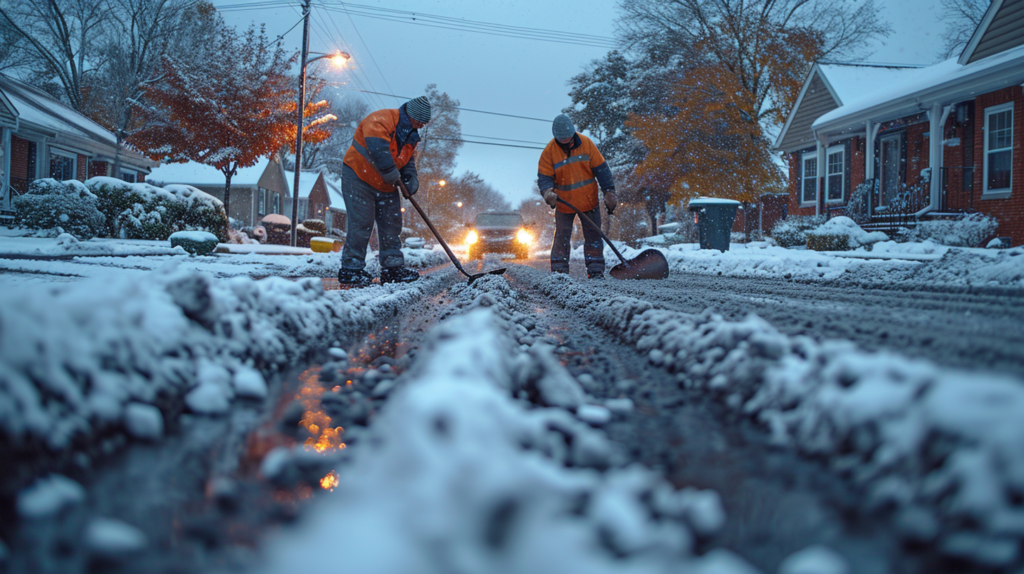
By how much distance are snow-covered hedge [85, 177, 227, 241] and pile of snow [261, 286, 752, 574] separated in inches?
541

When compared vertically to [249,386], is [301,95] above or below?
above

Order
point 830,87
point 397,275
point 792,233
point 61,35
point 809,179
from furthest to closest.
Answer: point 61,35 → point 809,179 → point 830,87 → point 792,233 → point 397,275

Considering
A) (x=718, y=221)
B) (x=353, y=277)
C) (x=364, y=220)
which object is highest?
(x=718, y=221)

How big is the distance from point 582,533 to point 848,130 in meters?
18.5

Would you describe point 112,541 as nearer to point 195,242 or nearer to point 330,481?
point 330,481

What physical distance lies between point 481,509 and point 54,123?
80.2 feet

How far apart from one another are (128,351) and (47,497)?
1.68ft

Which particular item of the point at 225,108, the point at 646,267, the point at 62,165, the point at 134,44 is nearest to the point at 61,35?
the point at 134,44

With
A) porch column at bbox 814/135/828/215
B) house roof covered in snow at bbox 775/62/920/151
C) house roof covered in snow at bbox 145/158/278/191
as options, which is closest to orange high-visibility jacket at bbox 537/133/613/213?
porch column at bbox 814/135/828/215

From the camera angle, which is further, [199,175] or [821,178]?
[199,175]

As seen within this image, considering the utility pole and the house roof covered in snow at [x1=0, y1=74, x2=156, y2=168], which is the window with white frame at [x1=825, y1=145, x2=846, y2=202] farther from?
the house roof covered in snow at [x1=0, y1=74, x2=156, y2=168]

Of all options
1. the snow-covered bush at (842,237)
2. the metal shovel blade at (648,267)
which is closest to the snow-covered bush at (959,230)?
A: the snow-covered bush at (842,237)

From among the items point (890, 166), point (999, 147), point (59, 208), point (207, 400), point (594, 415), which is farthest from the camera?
point (890, 166)

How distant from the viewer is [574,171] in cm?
707
